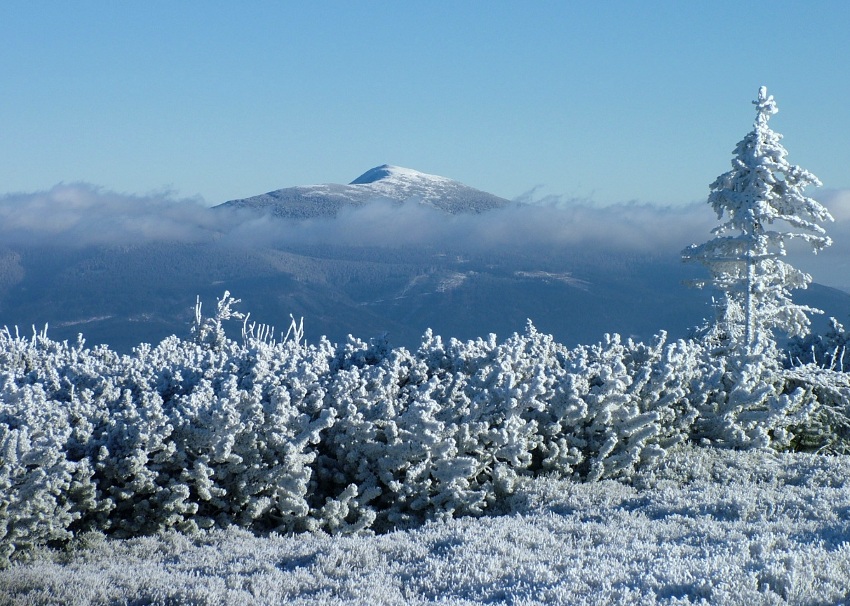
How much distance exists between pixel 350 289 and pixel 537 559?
14981cm

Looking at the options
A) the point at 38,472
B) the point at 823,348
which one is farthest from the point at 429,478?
the point at 823,348

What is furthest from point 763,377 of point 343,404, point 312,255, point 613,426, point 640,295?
point 312,255

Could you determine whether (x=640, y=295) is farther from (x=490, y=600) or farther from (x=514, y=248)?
(x=490, y=600)

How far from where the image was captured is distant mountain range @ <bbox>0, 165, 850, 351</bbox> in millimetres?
126438

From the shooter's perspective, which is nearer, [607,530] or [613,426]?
[607,530]

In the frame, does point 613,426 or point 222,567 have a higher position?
point 613,426

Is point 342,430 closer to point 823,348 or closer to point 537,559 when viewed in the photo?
point 537,559

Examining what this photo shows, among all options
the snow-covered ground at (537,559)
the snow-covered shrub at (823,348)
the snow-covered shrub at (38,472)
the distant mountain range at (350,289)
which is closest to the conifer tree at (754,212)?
the snow-covered shrub at (823,348)

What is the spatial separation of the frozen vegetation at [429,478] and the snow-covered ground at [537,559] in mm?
24

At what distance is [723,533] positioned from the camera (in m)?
6.25

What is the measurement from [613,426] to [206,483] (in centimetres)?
422

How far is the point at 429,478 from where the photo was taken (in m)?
8.03

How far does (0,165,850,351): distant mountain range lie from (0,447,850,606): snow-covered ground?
98822 mm

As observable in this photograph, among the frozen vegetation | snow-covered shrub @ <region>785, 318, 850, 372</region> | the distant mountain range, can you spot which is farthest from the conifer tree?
the distant mountain range
